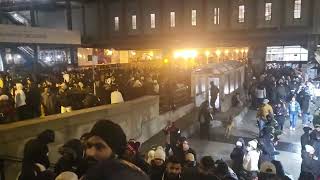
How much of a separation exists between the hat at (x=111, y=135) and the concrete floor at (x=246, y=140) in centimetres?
849

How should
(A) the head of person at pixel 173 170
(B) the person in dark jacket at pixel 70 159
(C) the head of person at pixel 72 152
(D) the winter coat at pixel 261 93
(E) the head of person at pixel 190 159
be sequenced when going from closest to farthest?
(B) the person in dark jacket at pixel 70 159
(C) the head of person at pixel 72 152
(A) the head of person at pixel 173 170
(E) the head of person at pixel 190 159
(D) the winter coat at pixel 261 93

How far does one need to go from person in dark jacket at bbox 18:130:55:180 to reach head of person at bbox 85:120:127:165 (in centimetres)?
224

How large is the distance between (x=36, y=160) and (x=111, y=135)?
307cm

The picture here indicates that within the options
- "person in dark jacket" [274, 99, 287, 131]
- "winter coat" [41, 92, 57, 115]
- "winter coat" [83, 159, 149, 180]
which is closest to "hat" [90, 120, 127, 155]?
"winter coat" [83, 159, 149, 180]

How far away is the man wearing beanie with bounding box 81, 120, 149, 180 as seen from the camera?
8.14ft

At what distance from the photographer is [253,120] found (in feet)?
56.3

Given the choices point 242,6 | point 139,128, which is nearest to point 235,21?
point 242,6

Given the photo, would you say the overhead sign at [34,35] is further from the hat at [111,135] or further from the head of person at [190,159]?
the hat at [111,135]

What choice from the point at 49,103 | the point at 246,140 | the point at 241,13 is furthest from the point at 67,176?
the point at 241,13

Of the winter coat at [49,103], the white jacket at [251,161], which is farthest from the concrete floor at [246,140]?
the winter coat at [49,103]

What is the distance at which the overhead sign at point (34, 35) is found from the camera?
22.8m

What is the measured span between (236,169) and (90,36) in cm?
3913

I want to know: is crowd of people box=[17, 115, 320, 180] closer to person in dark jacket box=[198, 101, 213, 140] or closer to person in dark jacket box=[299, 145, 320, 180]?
person in dark jacket box=[299, 145, 320, 180]

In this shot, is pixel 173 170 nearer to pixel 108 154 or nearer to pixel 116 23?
pixel 108 154
